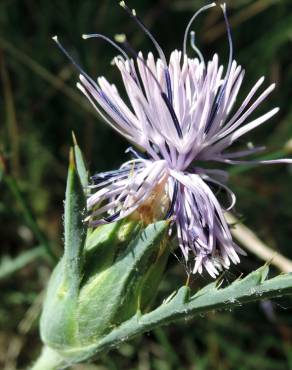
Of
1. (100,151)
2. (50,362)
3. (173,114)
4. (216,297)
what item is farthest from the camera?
(100,151)

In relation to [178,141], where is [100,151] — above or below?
below

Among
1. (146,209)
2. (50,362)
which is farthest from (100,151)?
(146,209)

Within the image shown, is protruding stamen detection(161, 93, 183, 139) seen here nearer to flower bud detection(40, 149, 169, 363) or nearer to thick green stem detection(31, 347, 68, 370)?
flower bud detection(40, 149, 169, 363)

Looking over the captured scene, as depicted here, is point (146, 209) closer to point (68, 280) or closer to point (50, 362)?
point (68, 280)

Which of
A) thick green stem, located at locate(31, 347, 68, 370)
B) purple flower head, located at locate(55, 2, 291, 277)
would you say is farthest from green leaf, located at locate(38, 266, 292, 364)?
thick green stem, located at locate(31, 347, 68, 370)

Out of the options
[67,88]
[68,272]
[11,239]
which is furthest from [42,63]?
A: [68,272]

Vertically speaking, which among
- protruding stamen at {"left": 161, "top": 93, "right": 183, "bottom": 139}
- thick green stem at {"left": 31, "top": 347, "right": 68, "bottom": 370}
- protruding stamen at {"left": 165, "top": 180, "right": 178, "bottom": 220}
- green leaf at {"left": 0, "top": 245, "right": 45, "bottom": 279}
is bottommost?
thick green stem at {"left": 31, "top": 347, "right": 68, "bottom": 370}

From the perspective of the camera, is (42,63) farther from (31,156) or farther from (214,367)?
(214,367)
